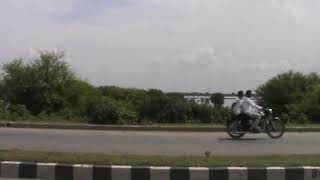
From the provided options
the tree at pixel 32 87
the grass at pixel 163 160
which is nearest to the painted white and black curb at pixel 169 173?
the grass at pixel 163 160

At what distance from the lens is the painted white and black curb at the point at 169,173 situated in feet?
39.2

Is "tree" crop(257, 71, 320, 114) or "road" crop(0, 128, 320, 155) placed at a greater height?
"tree" crop(257, 71, 320, 114)

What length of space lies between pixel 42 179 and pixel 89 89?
109ft

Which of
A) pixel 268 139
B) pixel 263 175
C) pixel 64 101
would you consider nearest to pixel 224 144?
pixel 268 139

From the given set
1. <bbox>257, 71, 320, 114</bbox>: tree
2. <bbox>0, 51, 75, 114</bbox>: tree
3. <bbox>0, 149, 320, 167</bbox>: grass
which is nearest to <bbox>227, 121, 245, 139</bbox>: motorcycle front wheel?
<bbox>0, 149, 320, 167</bbox>: grass

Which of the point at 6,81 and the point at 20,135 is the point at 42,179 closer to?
the point at 20,135

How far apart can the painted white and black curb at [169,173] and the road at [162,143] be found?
11.6ft

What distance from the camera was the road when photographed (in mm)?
16641

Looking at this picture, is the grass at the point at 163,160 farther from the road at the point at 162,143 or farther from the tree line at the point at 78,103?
the tree line at the point at 78,103

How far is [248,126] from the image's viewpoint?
22.0 meters

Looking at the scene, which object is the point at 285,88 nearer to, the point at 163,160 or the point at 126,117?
the point at 126,117

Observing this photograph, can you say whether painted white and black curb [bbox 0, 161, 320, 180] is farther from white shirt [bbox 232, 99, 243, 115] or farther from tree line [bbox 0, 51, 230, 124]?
tree line [bbox 0, 51, 230, 124]

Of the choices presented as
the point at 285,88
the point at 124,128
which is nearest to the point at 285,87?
the point at 285,88

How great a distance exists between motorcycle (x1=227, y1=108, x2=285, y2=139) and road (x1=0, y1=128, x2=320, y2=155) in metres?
0.26
